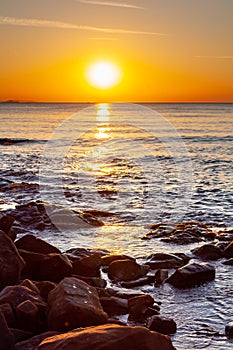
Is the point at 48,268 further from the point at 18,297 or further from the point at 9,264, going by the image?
the point at 18,297

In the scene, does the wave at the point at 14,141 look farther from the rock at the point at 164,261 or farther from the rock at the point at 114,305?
the rock at the point at 114,305

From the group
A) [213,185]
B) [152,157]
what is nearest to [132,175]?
[213,185]

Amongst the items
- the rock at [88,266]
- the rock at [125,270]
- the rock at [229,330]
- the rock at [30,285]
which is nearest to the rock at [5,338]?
the rock at [30,285]

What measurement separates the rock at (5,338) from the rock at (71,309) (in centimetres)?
70

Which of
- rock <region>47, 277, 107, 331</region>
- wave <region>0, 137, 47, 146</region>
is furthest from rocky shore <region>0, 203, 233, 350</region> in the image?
wave <region>0, 137, 47, 146</region>

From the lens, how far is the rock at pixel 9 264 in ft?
24.6

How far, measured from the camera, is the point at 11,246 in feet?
25.7

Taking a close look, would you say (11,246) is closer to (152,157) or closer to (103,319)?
(103,319)

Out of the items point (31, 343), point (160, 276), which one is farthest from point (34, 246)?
point (31, 343)

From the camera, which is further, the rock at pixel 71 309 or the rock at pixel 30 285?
the rock at pixel 30 285

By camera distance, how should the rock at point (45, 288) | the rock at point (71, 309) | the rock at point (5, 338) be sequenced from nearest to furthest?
1. the rock at point (5, 338)
2. the rock at point (71, 309)
3. the rock at point (45, 288)

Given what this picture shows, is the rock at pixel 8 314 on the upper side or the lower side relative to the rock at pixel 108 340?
lower

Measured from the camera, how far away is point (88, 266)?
29.5ft

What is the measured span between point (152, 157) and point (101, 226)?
17.9 m
